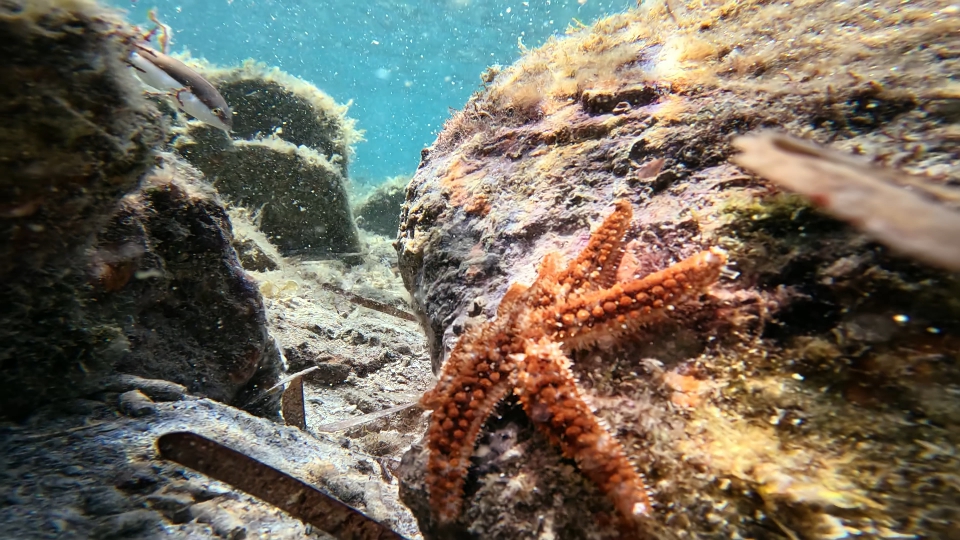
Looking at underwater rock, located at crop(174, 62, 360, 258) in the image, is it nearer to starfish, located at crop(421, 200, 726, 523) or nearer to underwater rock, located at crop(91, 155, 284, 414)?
underwater rock, located at crop(91, 155, 284, 414)

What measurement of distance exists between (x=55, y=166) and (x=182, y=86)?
14.5 feet

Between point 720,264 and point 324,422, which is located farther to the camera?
point 324,422

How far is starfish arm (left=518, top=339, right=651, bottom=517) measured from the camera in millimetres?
1312

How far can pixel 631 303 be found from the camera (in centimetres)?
160

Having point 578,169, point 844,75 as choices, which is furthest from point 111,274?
point 844,75

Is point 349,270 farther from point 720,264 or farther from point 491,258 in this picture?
point 720,264

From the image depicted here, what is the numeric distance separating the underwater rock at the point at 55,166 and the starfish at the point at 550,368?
165 centimetres

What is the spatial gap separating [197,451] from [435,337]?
1.56 meters

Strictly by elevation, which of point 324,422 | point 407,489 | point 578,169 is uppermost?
point 578,169

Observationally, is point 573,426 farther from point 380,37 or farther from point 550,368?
point 380,37

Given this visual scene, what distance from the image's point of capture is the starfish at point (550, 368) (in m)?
1.42

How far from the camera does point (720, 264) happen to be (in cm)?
147

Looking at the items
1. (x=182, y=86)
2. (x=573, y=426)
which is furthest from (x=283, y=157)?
(x=573, y=426)

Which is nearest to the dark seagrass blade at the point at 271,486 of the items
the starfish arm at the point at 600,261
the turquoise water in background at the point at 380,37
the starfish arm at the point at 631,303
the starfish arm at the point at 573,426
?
the starfish arm at the point at 573,426
